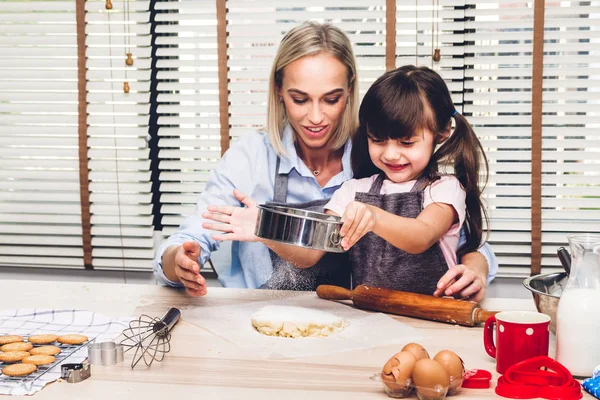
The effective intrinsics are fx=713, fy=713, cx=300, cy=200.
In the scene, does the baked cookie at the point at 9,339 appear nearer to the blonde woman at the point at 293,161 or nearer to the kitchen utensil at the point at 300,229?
the blonde woman at the point at 293,161

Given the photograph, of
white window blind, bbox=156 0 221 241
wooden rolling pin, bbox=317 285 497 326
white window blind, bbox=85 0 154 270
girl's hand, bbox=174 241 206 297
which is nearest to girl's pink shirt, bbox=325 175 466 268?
wooden rolling pin, bbox=317 285 497 326

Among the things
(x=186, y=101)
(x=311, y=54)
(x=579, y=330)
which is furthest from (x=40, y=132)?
(x=579, y=330)

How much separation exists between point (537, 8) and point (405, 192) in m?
1.59

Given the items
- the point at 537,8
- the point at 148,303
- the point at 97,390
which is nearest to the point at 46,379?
the point at 97,390

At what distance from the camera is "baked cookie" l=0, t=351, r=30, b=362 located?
5.13ft

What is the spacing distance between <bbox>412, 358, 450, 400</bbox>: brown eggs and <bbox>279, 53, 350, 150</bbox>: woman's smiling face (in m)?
1.09

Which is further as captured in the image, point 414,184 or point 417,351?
point 414,184

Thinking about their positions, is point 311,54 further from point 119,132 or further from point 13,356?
point 119,132

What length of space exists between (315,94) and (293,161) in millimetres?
326

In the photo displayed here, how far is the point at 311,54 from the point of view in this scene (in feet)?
7.61

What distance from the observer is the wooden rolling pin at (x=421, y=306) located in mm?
1812

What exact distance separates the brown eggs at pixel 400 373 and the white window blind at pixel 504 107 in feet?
7.35

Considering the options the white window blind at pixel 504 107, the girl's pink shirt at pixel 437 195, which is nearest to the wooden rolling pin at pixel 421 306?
the girl's pink shirt at pixel 437 195

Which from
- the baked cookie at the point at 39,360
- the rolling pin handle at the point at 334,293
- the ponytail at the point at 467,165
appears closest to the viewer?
the baked cookie at the point at 39,360
